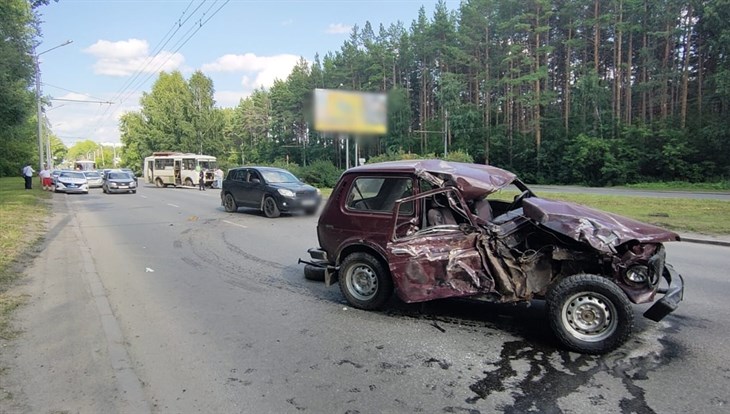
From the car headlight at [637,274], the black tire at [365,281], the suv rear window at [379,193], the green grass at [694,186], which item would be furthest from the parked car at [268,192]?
the green grass at [694,186]

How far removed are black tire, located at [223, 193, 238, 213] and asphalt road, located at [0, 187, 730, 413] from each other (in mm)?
10520

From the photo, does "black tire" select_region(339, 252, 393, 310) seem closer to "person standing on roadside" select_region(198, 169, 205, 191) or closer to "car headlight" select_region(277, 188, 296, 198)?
"car headlight" select_region(277, 188, 296, 198)

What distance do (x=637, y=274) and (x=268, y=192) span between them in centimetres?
1361

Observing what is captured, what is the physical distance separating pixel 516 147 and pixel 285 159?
38920 millimetres

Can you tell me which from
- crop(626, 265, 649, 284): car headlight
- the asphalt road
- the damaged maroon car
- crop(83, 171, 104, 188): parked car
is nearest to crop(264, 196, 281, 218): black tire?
the asphalt road

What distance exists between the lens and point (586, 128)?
5075 cm

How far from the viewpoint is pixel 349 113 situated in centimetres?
2228

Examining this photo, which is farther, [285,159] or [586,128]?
[285,159]

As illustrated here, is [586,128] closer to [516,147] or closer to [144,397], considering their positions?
[516,147]

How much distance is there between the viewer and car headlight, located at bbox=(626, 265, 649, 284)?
4438mm

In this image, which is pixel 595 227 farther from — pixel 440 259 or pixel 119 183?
pixel 119 183

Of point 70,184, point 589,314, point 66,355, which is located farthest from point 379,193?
point 70,184

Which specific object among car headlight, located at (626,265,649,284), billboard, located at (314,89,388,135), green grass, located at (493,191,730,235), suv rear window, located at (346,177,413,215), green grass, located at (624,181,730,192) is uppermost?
billboard, located at (314,89,388,135)

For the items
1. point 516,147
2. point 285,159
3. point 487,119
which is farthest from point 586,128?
point 285,159
